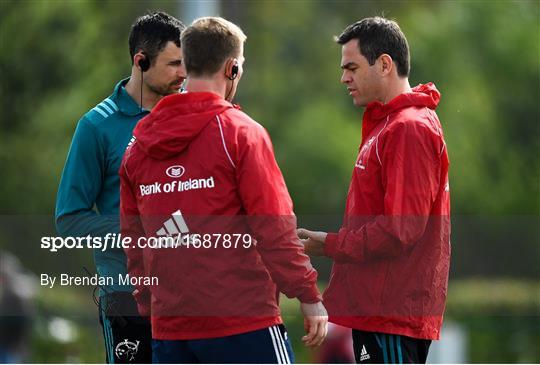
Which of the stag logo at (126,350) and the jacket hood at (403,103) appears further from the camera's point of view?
the stag logo at (126,350)

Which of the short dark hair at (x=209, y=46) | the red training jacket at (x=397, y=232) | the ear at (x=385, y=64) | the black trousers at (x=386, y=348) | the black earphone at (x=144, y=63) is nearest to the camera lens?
the short dark hair at (x=209, y=46)

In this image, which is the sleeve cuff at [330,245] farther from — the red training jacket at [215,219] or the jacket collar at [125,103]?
the jacket collar at [125,103]

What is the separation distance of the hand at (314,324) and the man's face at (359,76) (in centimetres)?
97

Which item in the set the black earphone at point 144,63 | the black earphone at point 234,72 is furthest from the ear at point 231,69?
the black earphone at point 144,63

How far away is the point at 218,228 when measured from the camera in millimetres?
4711

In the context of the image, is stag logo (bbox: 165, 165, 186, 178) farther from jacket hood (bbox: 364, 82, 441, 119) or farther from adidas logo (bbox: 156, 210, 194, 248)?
jacket hood (bbox: 364, 82, 441, 119)

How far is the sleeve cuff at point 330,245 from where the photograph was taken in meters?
5.12

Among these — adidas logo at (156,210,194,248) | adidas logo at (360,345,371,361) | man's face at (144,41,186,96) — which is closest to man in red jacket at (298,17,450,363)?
adidas logo at (360,345,371,361)

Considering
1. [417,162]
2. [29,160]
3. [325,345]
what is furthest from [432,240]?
[29,160]

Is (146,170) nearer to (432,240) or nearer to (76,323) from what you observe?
(432,240)

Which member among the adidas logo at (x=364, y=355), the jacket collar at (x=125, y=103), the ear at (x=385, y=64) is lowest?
the adidas logo at (x=364, y=355)

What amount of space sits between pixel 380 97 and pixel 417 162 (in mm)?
394

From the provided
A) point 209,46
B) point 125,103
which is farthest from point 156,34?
point 209,46

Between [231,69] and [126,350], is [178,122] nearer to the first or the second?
[231,69]
